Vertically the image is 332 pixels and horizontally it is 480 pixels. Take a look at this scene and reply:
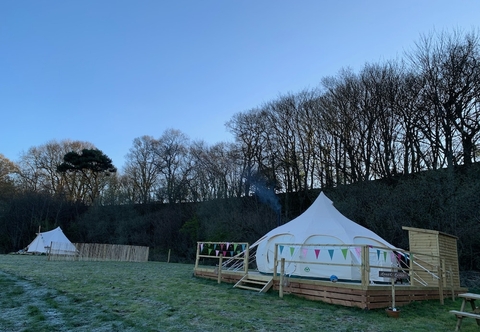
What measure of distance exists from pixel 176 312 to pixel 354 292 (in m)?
3.72

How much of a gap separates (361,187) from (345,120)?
5.02 meters

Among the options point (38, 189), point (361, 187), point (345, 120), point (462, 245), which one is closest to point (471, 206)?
point (462, 245)

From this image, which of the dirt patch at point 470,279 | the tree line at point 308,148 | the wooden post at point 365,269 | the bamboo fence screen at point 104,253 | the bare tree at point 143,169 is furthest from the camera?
the bare tree at point 143,169

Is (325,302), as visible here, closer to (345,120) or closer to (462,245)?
(462,245)

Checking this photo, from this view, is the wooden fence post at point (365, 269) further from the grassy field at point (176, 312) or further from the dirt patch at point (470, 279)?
the dirt patch at point (470, 279)

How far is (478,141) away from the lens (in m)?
17.1

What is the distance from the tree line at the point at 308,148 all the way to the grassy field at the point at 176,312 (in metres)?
13.3

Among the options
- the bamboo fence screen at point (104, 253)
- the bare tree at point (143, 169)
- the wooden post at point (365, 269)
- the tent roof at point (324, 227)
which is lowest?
the bamboo fence screen at point (104, 253)

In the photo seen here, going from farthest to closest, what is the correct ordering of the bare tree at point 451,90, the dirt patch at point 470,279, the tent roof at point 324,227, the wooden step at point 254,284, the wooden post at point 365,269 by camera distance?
the bare tree at point 451,90, the dirt patch at point 470,279, the tent roof at point 324,227, the wooden step at point 254,284, the wooden post at point 365,269

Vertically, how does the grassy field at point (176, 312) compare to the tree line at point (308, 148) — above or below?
below

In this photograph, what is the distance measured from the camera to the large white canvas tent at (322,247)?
31.5 ft

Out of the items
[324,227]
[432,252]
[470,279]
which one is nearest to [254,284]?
[324,227]

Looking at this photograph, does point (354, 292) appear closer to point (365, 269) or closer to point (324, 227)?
point (365, 269)

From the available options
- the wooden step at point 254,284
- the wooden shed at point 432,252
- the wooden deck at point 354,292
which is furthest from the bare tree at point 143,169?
the wooden deck at point 354,292
